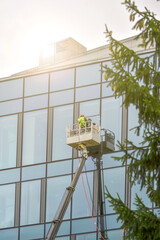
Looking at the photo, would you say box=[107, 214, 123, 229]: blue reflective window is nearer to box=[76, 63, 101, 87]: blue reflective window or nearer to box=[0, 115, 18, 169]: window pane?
box=[0, 115, 18, 169]: window pane

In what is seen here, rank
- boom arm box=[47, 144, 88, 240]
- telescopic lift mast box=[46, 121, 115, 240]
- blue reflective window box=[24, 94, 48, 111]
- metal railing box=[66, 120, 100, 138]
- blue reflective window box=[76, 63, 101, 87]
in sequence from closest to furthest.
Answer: boom arm box=[47, 144, 88, 240] → telescopic lift mast box=[46, 121, 115, 240] → metal railing box=[66, 120, 100, 138] → blue reflective window box=[76, 63, 101, 87] → blue reflective window box=[24, 94, 48, 111]

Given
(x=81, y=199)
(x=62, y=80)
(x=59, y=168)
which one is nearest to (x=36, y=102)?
(x=62, y=80)

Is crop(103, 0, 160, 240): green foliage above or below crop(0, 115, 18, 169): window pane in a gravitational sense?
below

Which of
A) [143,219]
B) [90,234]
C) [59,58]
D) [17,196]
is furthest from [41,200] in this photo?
[143,219]

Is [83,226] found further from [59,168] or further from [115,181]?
[59,168]

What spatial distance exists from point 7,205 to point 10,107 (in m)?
5.47

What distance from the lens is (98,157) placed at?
102 feet

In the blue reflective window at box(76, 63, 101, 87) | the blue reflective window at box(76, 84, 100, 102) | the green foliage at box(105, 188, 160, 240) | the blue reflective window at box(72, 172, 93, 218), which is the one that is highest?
the blue reflective window at box(76, 63, 101, 87)

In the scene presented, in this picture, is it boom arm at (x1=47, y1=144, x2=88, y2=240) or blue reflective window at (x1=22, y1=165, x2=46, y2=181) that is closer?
boom arm at (x1=47, y1=144, x2=88, y2=240)

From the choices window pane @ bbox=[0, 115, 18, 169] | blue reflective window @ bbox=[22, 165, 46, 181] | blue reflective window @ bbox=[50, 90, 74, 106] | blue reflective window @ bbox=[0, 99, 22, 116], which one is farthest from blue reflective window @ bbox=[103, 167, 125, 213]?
blue reflective window @ bbox=[0, 99, 22, 116]

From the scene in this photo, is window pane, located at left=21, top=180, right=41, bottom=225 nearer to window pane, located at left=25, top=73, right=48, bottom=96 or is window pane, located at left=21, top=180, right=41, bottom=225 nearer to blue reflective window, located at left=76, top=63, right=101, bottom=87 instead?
window pane, located at left=25, top=73, right=48, bottom=96

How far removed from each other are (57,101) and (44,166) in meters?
3.57

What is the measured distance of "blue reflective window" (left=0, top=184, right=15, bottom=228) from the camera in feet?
107

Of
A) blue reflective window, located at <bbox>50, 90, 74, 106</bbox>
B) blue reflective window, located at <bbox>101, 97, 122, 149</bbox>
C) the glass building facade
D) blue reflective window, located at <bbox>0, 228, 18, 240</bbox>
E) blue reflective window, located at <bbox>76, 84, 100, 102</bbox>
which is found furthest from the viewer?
blue reflective window, located at <bbox>50, 90, 74, 106</bbox>
